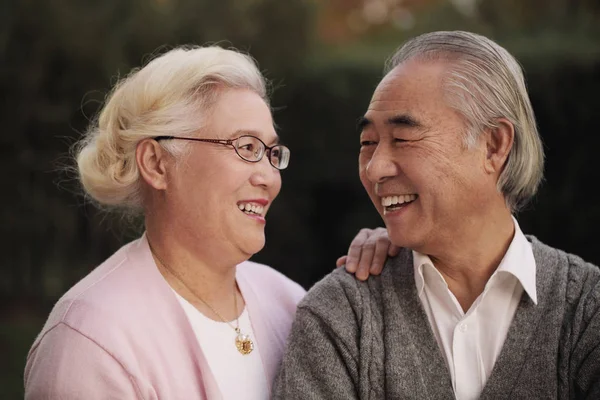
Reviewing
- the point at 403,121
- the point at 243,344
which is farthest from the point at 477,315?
the point at 243,344

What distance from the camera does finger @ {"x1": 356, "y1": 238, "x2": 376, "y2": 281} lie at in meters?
2.62

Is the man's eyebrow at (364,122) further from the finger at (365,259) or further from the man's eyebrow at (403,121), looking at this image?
the finger at (365,259)

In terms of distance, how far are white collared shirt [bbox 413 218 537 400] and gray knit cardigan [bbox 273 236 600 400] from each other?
49mm

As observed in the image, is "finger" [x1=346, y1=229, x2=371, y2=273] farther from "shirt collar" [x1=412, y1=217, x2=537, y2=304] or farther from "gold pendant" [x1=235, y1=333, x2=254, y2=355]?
"gold pendant" [x1=235, y1=333, x2=254, y2=355]

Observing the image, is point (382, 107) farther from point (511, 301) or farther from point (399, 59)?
point (511, 301)

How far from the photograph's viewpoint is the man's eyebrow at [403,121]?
2.46 metres

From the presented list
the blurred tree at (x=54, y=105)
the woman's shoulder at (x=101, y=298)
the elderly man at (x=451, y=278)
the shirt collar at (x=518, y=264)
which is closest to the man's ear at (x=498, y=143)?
the elderly man at (x=451, y=278)

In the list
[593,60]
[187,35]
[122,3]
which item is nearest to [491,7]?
[593,60]

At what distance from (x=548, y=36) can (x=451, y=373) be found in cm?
472

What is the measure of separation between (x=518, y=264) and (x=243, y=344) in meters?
1.01

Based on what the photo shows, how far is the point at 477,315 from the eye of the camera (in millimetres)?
2484

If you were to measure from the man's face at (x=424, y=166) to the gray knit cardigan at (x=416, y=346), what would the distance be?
0.77 feet

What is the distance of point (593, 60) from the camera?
18.8 feet

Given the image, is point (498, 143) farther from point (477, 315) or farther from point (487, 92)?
point (477, 315)
